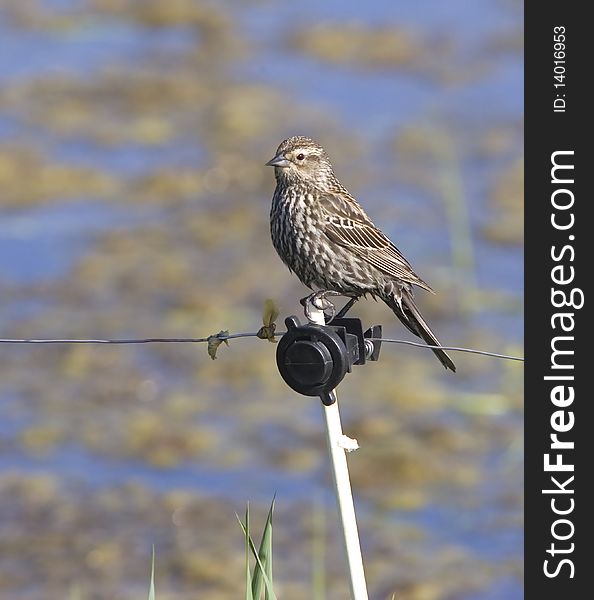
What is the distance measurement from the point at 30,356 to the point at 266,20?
15.3 feet

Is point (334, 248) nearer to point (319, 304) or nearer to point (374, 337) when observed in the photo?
point (319, 304)

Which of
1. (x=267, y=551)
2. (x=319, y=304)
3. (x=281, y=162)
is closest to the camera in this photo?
(x=267, y=551)

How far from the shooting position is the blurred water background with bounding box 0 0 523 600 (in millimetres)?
7309

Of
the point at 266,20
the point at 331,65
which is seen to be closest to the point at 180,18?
the point at 266,20

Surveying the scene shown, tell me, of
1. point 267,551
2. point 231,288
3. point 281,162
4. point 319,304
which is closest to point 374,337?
point 319,304

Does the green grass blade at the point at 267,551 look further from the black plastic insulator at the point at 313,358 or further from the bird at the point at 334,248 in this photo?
the bird at the point at 334,248

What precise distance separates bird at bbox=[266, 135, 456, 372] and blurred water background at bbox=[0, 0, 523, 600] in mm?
1259

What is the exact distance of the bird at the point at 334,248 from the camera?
5352mm

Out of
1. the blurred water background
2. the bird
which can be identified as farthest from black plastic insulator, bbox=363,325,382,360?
the blurred water background

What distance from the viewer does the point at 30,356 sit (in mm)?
8453

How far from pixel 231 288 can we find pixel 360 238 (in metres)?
3.56

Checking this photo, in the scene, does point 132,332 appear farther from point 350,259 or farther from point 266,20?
point 266,20

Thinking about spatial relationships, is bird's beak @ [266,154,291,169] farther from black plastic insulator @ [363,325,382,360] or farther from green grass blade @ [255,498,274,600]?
green grass blade @ [255,498,274,600]

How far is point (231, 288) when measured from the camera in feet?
29.3
